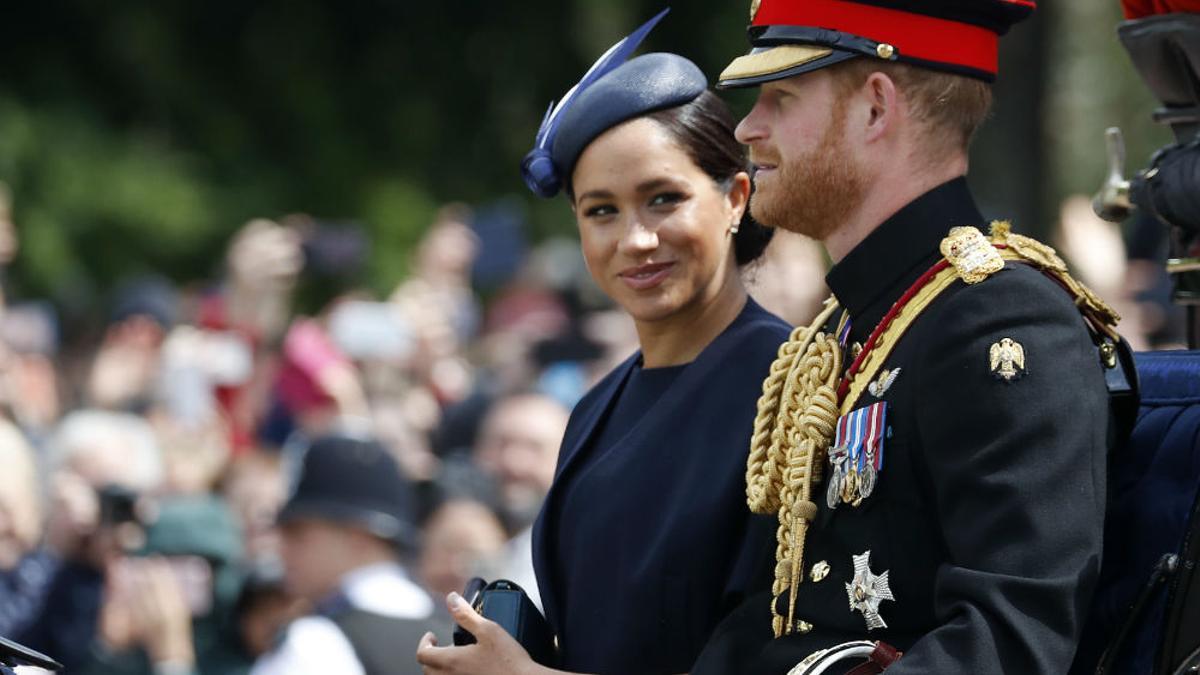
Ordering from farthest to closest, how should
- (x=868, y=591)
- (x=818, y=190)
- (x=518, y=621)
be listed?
1. (x=518, y=621)
2. (x=818, y=190)
3. (x=868, y=591)

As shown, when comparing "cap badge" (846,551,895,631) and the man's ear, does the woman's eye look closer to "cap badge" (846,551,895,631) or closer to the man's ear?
the man's ear

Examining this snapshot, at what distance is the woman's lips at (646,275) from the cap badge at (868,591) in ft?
2.99

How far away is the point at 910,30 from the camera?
309cm

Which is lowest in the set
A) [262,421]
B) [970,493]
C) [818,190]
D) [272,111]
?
[970,493]

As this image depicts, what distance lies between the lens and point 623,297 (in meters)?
3.77

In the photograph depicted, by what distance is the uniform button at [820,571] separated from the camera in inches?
119

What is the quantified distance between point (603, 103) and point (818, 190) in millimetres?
721

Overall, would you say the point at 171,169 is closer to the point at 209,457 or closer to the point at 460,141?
the point at 460,141

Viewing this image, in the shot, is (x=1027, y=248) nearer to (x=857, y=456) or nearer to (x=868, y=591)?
(x=857, y=456)

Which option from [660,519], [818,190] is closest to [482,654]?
[660,519]

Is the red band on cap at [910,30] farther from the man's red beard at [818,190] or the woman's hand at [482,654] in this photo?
the woman's hand at [482,654]

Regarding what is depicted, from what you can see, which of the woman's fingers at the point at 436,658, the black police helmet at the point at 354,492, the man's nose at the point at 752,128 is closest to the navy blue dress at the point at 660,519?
the woman's fingers at the point at 436,658

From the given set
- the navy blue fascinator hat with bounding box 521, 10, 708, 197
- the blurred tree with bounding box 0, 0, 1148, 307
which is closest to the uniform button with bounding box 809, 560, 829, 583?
the navy blue fascinator hat with bounding box 521, 10, 708, 197

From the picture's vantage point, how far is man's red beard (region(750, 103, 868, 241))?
3.14m
